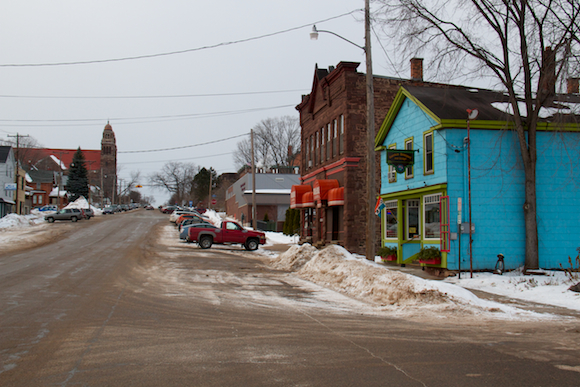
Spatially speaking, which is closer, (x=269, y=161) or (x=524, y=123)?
(x=524, y=123)

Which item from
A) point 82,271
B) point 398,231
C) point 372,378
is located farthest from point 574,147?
point 82,271

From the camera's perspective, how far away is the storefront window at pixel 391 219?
2289 cm

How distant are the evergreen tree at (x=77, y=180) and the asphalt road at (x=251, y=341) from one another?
9752 centimetres

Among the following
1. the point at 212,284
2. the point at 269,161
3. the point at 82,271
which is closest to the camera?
the point at 212,284

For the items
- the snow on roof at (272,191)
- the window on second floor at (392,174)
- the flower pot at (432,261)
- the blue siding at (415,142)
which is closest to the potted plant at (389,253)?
the blue siding at (415,142)

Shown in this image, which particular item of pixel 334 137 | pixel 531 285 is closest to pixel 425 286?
pixel 531 285

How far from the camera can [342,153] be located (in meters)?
28.3

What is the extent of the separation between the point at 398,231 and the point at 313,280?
7084 millimetres

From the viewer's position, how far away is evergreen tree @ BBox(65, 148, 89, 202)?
104062mm

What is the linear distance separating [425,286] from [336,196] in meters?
16.0

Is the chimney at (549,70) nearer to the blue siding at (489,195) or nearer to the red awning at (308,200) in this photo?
the blue siding at (489,195)

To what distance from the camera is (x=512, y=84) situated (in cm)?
1702

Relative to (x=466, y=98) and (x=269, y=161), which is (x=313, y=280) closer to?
(x=466, y=98)

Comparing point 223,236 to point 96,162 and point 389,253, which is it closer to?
point 389,253
